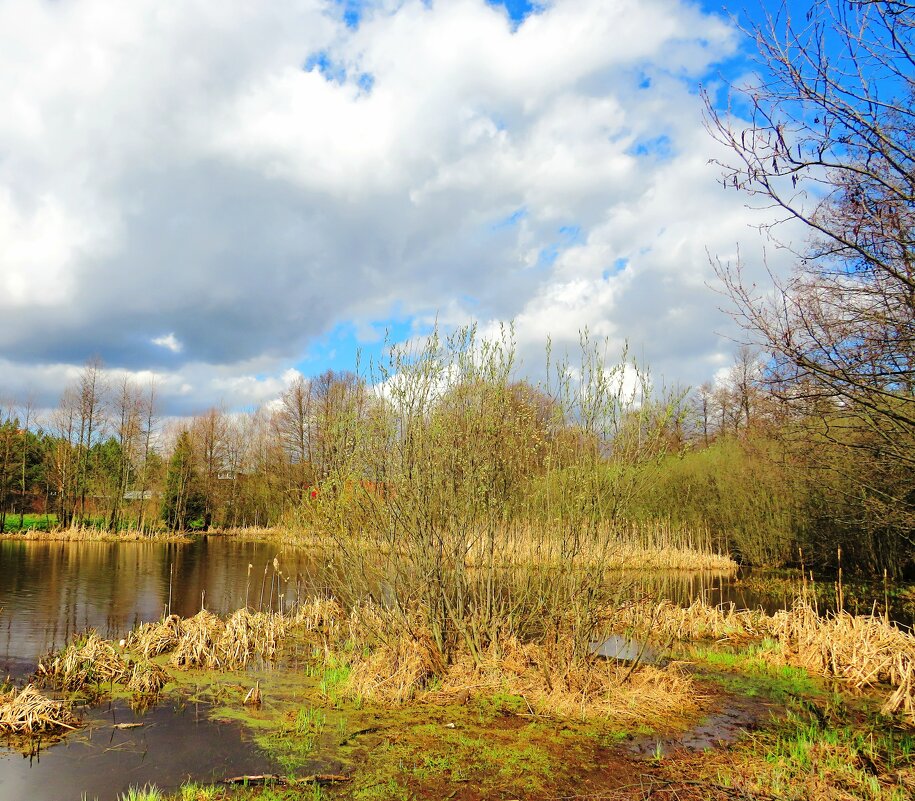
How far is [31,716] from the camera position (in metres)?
5.99

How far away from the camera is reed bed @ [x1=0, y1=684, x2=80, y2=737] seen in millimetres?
5941

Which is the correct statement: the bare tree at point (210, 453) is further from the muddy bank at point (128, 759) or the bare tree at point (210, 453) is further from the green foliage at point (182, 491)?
the muddy bank at point (128, 759)

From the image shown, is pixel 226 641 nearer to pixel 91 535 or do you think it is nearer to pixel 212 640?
pixel 212 640

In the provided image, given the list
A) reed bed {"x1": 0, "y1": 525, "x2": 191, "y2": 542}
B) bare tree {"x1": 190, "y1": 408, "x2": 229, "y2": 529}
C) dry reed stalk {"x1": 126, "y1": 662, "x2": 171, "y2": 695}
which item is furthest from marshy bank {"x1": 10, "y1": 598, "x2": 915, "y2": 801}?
bare tree {"x1": 190, "y1": 408, "x2": 229, "y2": 529}

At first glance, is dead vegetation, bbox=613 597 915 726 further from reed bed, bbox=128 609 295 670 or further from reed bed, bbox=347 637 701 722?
reed bed, bbox=128 609 295 670

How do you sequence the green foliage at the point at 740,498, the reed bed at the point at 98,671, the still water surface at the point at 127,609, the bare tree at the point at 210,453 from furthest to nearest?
the bare tree at the point at 210,453 < the green foliage at the point at 740,498 < the reed bed at the point at 98,671 < the still water surface at the point at 127,609

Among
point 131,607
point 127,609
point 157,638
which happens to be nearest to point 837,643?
point 157,638

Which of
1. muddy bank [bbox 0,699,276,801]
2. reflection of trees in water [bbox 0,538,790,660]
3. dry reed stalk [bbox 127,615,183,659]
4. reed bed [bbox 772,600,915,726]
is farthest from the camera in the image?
reflection of trees in water [bbox 0,538,790,660]

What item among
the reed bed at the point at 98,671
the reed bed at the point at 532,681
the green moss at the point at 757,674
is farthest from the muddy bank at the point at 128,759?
the green moss at the point at 757,674

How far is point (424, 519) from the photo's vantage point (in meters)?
7.39

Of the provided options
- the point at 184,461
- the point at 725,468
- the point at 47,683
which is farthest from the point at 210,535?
the point at 47,683

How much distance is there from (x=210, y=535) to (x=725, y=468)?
2789 cm

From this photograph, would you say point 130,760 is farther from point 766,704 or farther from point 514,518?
point 766,704

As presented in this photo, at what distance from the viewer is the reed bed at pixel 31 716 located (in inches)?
234
